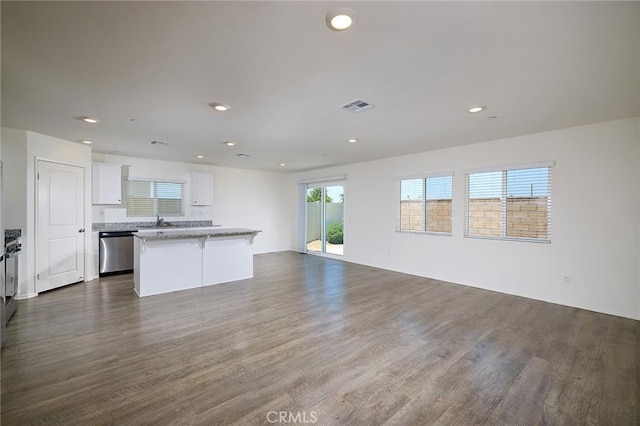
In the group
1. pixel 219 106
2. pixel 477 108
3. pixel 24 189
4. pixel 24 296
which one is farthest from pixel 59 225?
pixel 477 108

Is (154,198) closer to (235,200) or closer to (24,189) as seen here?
(235,200)

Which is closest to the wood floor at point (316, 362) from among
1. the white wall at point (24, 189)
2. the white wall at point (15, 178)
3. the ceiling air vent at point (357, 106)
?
the white wall at point (24, 189)

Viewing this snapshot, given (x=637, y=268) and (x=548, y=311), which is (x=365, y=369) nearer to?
(x=548, y=311)

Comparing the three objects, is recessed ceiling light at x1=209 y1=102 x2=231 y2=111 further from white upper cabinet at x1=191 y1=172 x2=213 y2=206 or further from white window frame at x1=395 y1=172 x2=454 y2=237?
white upper cabinet at x1=191 y1=172 x2=213 y2=206

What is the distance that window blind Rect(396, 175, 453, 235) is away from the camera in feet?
18.1

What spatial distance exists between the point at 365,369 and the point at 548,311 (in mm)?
3064

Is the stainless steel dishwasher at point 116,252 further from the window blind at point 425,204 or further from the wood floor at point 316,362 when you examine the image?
the window blind at point 425,204

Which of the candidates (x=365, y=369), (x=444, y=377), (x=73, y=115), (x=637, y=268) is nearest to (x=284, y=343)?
(x=365, y=369)

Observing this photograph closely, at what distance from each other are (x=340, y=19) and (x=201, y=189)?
20.5 feet

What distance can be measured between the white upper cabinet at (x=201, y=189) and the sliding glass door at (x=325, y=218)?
294 cm

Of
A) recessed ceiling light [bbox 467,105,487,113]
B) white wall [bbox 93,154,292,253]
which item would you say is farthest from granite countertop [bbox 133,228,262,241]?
recessed ceiling light [bbox 467,105,487,113]

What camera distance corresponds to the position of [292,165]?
750 cm
